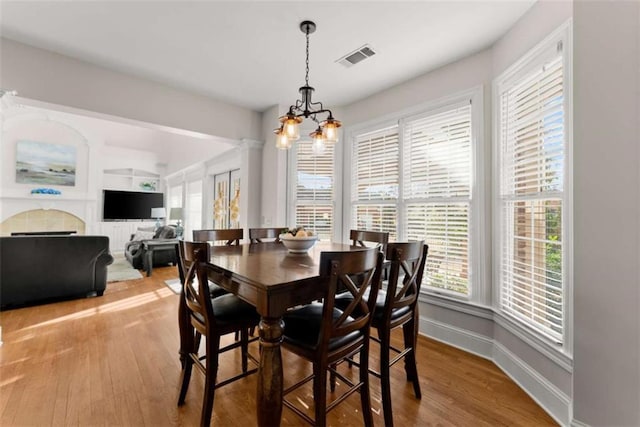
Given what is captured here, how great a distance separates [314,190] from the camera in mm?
3814

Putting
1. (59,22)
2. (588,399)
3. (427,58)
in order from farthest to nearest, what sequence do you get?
(427,58) → (59,22) → (588,399)

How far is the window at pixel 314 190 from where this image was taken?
12.4ft

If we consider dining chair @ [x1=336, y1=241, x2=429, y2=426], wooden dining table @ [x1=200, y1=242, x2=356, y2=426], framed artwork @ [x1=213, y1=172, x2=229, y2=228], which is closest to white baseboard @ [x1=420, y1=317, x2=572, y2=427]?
dining chair @ [x1=336, y1=241, x2=429, y2=426]

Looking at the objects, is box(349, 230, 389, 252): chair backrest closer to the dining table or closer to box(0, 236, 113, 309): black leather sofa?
the dining table

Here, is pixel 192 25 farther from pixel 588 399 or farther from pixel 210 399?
pixel 588 399

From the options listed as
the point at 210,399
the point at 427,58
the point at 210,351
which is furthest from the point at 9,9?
the point at 427,58

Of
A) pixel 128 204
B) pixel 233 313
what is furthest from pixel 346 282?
pixel 128 204

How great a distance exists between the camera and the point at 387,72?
2.92 meters

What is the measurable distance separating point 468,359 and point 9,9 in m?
4.55

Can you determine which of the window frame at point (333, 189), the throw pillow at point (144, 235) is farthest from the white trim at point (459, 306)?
the throw pillow at point (144, 235)

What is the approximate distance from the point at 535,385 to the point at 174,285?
4603 millimetres

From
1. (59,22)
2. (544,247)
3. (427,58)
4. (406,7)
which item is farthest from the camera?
(427,58)

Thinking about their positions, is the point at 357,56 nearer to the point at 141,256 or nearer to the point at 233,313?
the point at 233,313

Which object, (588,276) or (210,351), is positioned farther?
(210,351)
